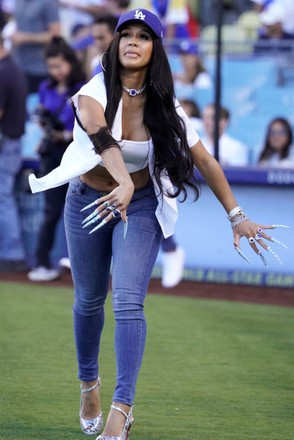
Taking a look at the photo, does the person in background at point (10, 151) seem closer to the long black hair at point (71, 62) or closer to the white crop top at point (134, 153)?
the long black hair at point (71, 62)

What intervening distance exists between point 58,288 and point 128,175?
5.59 metres

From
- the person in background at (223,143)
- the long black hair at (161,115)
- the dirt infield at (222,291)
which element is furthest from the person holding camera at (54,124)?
the long black hair at (161,115)

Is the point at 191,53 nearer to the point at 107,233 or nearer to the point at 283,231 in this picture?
the point at 283,231

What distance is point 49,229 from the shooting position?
1042cm

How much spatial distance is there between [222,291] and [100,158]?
18.5 feet

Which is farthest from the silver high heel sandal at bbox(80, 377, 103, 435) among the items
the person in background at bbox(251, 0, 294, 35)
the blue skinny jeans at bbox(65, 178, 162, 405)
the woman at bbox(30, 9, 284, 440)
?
the person in background at bbox(251, 0, 294, 35)

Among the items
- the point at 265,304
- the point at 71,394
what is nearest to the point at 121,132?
the point at 71,394

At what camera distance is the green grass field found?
17.3ft

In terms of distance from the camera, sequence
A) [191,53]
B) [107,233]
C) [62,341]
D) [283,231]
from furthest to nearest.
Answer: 1. [191,53]
2. [283,231]
3. [62,341]
4. [107,233]

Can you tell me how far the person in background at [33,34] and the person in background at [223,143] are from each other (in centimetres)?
249

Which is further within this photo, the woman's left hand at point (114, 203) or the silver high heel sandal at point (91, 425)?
the silver high heel sandal at point (91, 425)

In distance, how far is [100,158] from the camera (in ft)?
15.2

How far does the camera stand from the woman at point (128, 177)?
4.60 m

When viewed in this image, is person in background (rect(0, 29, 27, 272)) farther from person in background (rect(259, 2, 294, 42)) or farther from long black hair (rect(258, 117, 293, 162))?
person in background (rect(259, 2, 294, 42))
